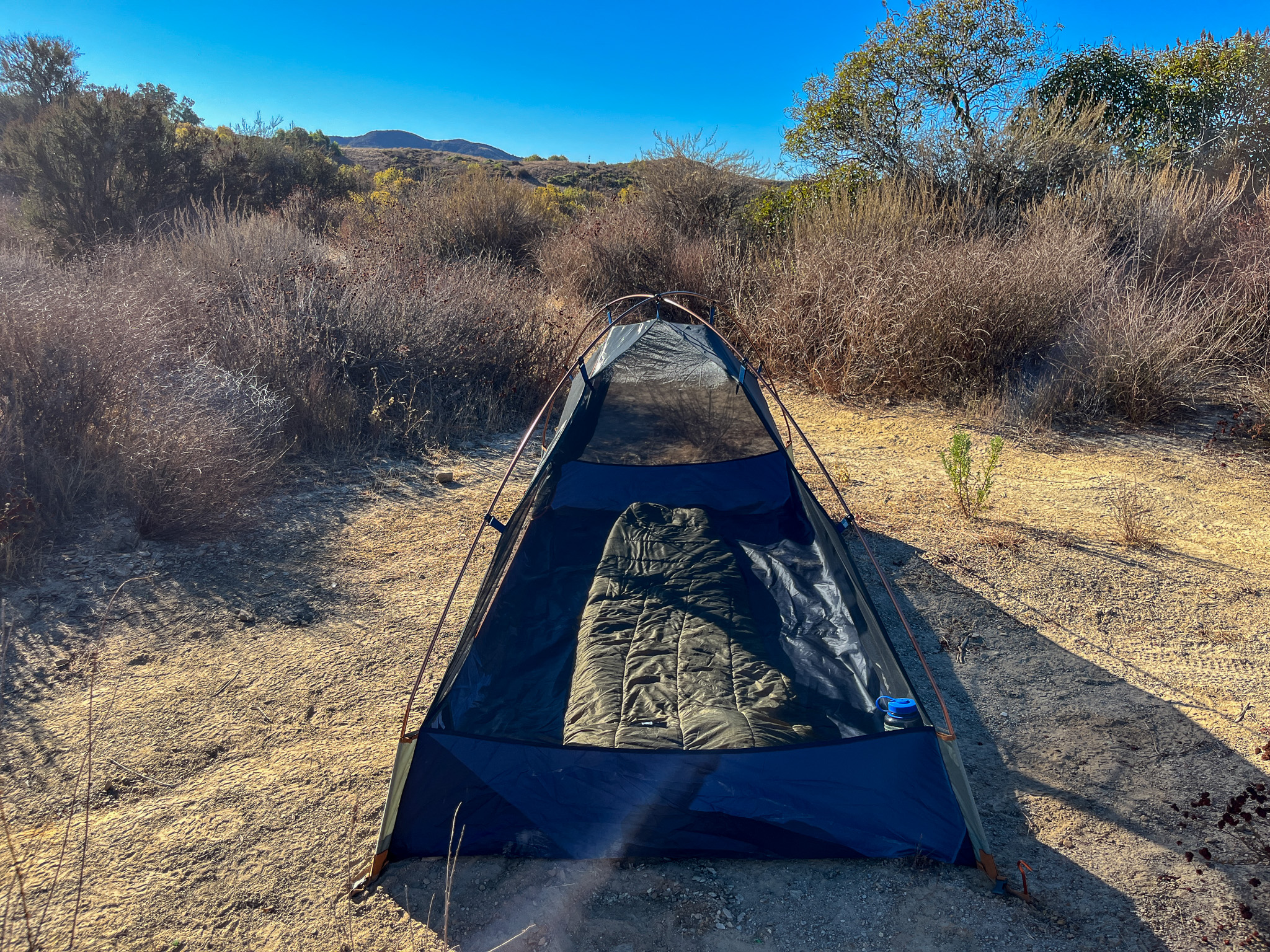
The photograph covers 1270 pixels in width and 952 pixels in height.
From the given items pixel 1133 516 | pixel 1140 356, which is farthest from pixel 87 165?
pixel 1140 356

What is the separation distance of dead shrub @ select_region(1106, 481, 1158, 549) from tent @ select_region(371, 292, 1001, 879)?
1750 mm

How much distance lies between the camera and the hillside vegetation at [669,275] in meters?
4.38

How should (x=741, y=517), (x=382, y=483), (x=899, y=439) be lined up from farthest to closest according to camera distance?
(x=899, y=439), (x=382, y=483), (x=741, y=517)

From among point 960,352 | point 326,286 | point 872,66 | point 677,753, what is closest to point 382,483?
point 326,286

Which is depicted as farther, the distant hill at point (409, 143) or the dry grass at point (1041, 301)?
the distant hill at point (409, 143)

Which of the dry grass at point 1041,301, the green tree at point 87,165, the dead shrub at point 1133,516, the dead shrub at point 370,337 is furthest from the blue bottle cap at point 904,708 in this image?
the green tree at point 87,165

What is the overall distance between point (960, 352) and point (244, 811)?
6348mm

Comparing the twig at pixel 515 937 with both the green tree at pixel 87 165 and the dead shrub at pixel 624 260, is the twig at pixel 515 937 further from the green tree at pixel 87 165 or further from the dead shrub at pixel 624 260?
the green tree at pixel 87 165

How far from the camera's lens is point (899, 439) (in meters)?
6.09

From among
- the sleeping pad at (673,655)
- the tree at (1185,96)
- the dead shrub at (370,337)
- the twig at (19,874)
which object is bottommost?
the twig at (19,874)

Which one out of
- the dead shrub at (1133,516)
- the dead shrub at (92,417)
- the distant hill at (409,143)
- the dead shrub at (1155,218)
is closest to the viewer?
the dead shrub at (92,417)

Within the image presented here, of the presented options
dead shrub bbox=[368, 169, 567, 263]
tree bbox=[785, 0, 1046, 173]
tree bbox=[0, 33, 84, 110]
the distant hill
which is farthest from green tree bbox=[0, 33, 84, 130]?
the distant hill

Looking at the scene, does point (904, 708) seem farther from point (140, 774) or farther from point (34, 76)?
point (34, 76)

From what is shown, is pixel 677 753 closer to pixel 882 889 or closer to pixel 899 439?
pixel 882 889
